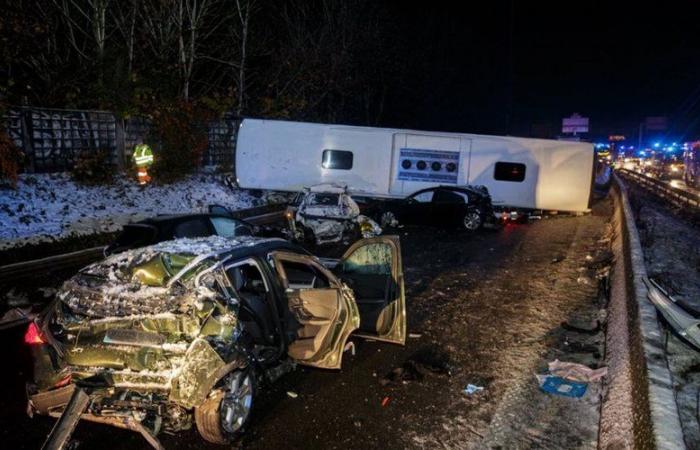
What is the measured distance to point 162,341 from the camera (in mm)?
3797

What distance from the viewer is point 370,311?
19.4 feet

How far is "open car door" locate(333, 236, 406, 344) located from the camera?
5875 millimetres

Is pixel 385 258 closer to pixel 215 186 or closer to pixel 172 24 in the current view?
pixel 215 186

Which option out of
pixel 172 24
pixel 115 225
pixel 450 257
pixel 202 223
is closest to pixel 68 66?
pixel 172 24

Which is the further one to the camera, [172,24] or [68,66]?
[172,24]

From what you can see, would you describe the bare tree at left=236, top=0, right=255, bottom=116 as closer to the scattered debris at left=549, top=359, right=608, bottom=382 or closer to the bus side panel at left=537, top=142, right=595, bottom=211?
the bus side panel at left=537, top=142, right=595, bottom=211

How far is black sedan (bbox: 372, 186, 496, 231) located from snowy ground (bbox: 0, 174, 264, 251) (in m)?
6.52

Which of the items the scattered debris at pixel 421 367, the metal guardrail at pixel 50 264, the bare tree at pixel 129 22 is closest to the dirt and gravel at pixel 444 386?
the scattered debris at pixel 421 367

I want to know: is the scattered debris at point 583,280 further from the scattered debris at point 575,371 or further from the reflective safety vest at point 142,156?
the reflective safety vest at point 142,156

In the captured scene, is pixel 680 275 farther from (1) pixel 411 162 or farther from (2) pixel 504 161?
(1) pixel 411 162

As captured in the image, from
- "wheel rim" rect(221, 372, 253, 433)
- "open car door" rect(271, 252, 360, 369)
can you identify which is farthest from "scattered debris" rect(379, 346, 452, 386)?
"wheel rim" rect(221, 372, 253, 433)

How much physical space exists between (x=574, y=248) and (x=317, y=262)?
9.80 m

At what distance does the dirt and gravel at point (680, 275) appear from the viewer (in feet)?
15.8

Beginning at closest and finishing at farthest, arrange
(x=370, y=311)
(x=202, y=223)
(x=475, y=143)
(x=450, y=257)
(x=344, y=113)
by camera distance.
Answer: (x=370, y=311), (x=202, y=223), (x=450, y=257), (x=475, y=143), (x=344, y=113)
